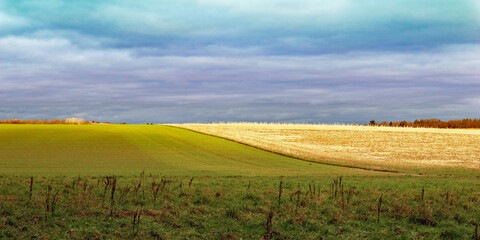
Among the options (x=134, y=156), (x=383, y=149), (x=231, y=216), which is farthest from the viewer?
(x=383, y=149)

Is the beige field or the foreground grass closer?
the foreground grass

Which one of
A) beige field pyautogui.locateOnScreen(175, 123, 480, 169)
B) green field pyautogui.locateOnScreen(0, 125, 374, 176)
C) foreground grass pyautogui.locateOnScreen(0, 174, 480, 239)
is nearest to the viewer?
foreground grass pyautogui.locateOnScreen(0, 174, 480, 239)

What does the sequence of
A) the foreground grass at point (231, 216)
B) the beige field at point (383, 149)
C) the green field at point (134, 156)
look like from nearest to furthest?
the foreground grass at point (231, 216) → the green field at point (134, 156) → the beige field at point (383, 149)

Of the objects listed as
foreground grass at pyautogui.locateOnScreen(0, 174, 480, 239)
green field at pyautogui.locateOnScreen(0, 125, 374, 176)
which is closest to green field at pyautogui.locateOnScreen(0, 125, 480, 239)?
foreground grass at pyautogui.locateOnScreen(0, 174, 480, 239)

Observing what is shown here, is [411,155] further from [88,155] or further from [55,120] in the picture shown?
[55,120]

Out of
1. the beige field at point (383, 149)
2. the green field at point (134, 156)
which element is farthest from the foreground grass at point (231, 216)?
the beige field at point (383, 149)

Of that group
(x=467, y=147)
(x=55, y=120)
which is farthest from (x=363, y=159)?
(x=55, y=120)

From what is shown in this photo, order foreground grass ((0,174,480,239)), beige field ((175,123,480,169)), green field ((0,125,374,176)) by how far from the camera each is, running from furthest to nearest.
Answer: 1. beige field ((175,123,480,169))
2. green field ((0,125,374,176))
3. foreground grass ((0,174,480,239))

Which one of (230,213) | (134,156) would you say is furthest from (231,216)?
(134,156)

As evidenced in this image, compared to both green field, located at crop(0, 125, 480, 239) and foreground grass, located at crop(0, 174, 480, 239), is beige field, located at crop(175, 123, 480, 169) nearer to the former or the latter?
green field, located at crop(0, 125, 480, 239)

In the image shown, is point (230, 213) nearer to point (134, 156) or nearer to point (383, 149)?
point (134, 156)

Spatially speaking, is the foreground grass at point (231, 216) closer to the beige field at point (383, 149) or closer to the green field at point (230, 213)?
the green field at point (230, 213)

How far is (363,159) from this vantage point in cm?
4316

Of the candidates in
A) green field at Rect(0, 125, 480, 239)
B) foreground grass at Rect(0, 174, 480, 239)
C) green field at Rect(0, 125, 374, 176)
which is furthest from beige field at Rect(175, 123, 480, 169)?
foreground grass at Rect(0, 174, 480, 239)
